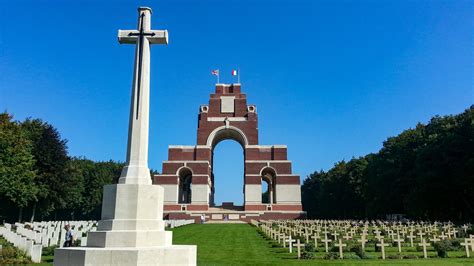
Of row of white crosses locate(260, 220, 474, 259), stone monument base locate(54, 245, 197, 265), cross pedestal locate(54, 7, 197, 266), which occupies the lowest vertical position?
row of white crosses locate(260, 220, 474, 259)

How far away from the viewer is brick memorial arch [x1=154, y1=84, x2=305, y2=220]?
50.6m

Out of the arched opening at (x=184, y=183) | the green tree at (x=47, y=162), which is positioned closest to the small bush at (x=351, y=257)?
the green tree at (x=47, y=162)

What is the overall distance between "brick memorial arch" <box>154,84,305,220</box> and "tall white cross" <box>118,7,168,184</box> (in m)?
42.1

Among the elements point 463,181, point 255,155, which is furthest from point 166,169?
point 463,181

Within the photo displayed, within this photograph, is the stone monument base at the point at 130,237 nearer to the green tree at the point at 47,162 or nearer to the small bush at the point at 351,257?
the small bush at the point at 351,257

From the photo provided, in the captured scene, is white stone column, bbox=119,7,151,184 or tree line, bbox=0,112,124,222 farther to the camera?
tree line, bbox=0,112,124,222

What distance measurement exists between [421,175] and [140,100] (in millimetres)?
32354

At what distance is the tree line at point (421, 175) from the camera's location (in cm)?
3200

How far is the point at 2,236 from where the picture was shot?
58.7 ft

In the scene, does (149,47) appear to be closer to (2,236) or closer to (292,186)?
(2,236)

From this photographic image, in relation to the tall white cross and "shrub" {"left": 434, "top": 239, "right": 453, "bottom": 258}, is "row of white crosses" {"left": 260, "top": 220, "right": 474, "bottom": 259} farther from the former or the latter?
the tall white cross

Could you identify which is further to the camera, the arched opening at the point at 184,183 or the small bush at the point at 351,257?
the arched opening at the point at 184,183

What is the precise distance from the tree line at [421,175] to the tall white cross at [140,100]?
2866cm

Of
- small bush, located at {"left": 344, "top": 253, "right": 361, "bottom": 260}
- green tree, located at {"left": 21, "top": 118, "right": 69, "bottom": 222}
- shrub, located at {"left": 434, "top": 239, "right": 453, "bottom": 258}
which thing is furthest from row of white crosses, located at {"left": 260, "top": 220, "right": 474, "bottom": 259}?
green tree, located at {"left": 21, "top": 118, "right": 69, "bottom": 222}
